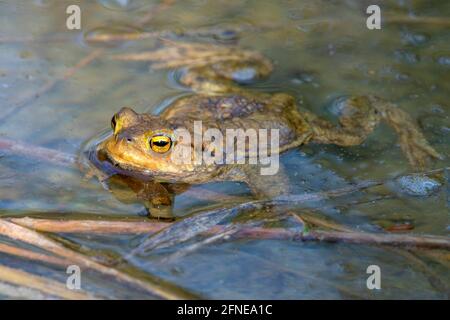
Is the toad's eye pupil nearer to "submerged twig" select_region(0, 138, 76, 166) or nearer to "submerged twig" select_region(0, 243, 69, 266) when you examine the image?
"submerged twig" select_region(0, 138, 76, 166)

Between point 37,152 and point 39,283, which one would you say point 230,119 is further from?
point 39,283

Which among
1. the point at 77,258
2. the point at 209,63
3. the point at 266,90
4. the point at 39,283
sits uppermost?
the point at 209,63

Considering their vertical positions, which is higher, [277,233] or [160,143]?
[160,143]

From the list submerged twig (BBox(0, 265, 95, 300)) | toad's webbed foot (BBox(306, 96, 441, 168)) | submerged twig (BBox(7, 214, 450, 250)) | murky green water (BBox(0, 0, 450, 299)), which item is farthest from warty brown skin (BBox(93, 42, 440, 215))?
submerged twig (BBox(0, 265, 95, 300))

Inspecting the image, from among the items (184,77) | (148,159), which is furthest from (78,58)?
(148,159)

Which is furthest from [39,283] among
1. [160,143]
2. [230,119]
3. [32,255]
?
[230,119]
